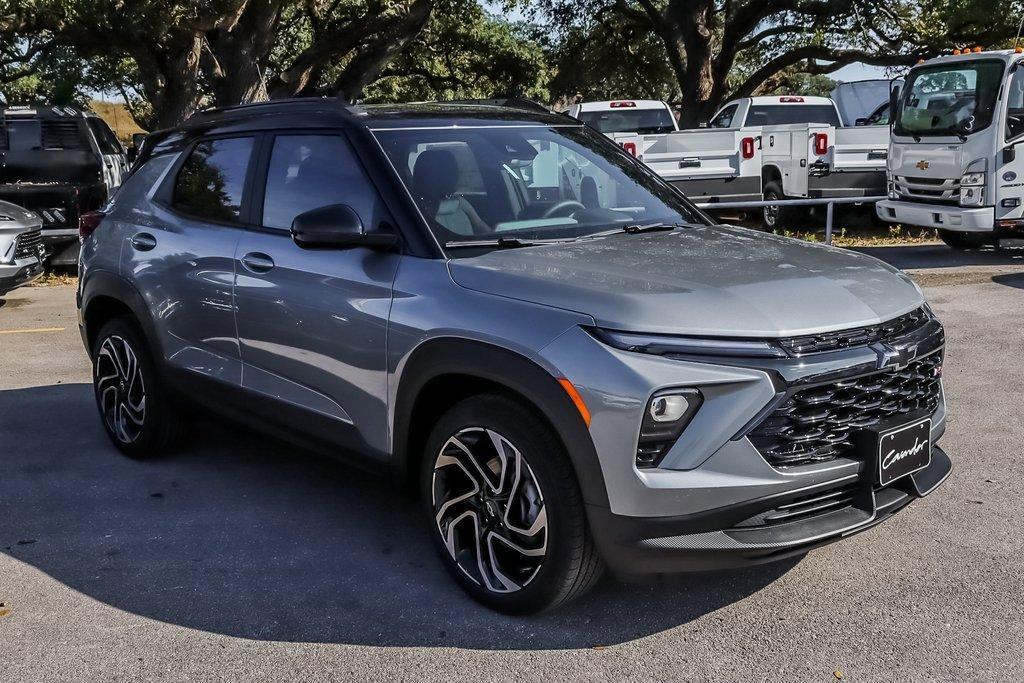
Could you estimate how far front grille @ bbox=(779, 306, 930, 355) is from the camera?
11.1 ft

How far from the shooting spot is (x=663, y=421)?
131 inches

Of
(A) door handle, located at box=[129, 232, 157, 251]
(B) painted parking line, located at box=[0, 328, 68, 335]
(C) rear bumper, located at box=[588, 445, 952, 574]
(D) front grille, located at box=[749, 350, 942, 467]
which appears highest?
(A) door handle, located at box=[129, 232, 157, 251]

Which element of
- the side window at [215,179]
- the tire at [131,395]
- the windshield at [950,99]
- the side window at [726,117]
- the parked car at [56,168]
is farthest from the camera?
the side window at [726,117]

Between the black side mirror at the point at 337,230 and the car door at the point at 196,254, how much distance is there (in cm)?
87

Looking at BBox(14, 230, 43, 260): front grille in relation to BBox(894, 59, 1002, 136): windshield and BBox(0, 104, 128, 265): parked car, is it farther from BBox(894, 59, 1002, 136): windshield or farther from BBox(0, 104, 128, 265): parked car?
BBox(894, 59, 1002, 136): windshield

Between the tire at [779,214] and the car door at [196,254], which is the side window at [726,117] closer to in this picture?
the tire at [779,214]

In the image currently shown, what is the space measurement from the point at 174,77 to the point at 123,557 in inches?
692

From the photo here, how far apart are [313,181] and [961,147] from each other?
9853mm

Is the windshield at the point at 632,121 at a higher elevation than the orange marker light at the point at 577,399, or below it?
higher

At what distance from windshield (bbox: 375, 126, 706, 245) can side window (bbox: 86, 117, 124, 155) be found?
1107 cm

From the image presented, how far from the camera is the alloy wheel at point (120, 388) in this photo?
5.75 m

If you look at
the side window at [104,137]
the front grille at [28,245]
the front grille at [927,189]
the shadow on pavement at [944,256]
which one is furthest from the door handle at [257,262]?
the side window at [104,137]

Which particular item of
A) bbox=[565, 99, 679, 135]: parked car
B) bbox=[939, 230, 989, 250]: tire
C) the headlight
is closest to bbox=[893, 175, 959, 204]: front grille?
bbox=[939, 230, 989, 250]: tire

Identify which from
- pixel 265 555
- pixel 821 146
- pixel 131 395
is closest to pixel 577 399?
pixel 265 555
